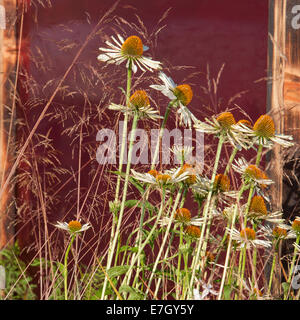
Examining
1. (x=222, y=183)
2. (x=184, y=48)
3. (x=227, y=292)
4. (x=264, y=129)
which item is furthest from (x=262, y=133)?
(x=184, y=48)

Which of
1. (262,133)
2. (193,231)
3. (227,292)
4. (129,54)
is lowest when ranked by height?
(227,292)

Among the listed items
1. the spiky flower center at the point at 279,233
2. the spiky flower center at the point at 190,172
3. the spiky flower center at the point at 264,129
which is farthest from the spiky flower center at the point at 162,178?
the spiky flower center at the point at 279,233

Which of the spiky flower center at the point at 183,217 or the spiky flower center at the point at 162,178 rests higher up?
the spiky flower center at the point at 162,178

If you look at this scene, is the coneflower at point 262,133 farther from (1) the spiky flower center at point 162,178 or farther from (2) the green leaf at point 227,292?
(2) the green leaf at point 227,292

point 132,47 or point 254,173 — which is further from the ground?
point 132,47

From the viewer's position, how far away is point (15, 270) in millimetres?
2514

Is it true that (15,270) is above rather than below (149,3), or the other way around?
below

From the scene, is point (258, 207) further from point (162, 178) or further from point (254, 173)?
point (162, 178)

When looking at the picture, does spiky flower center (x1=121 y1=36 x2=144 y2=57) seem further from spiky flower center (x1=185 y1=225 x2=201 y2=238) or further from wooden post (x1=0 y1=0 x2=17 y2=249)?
wooden post (x1=0 y1=0 x2=17 y2=249)
